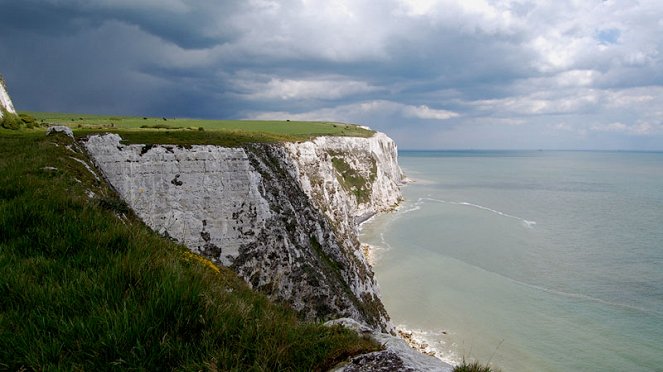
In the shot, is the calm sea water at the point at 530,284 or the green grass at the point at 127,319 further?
the calm sea water at the point at 530,284

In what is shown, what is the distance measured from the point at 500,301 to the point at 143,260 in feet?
125

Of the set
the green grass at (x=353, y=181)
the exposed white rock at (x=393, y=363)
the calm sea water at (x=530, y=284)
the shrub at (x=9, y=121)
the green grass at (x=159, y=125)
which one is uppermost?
the green grass at (x=159, y=125)

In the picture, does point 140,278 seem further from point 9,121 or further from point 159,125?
point 159,125

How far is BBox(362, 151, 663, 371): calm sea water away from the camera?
94.9 feet

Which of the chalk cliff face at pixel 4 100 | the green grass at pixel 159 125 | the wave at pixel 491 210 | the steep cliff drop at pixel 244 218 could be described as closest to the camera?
the steep cliff drop at pixel 244 218

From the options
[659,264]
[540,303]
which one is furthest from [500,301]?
[659,264]

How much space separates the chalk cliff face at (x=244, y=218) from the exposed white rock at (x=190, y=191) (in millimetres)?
60

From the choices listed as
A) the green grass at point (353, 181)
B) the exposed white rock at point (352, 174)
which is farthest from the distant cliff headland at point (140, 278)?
the green grass at point (353, 181)

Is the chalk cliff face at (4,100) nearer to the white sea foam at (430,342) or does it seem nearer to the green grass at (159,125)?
the green grass at (159,125)

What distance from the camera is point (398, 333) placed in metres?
29.8

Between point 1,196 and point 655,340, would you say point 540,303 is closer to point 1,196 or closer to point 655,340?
point 655,340

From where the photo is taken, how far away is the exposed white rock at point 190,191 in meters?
25.0

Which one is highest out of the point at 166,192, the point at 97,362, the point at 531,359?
the point at 97,362

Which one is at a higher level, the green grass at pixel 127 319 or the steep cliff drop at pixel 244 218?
the green grass at pixel 127 319
